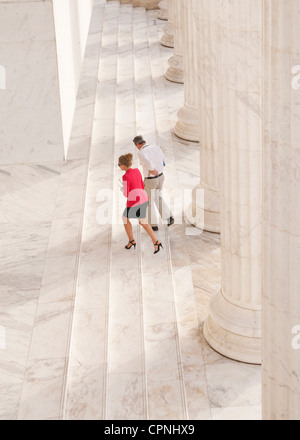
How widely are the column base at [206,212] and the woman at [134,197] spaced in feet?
5.13

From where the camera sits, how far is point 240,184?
11.3 metres

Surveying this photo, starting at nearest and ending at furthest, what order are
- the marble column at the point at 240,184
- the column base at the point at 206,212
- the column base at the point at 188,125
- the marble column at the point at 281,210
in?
the marble column at the point at 281,210, the marble column at the point at 240,184, the column base at the point at 206,212, the column base at the point at 188,125

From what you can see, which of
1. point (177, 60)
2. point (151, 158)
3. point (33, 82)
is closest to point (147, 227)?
point (151, 158)

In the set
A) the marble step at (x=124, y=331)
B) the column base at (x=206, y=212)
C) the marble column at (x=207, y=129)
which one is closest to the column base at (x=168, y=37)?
the marble step at (x=124, y=331)

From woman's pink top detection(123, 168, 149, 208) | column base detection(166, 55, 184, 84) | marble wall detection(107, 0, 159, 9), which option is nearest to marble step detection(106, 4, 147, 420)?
woman's pink top detection(123, 168, 149, 208)

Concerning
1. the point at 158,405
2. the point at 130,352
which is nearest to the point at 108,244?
the point at 130,352

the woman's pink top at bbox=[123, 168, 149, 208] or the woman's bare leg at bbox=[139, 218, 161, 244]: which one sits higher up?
the woman's pink top at bbox=[123, 168, 149, 208]

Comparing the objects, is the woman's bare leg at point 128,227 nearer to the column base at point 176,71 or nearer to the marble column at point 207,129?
the marble column at point 207,129

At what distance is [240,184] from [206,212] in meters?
5.05

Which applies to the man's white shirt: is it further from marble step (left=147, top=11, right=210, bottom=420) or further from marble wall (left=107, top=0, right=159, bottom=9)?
marble wall (left=107, top=0, right=159, bottom=9)

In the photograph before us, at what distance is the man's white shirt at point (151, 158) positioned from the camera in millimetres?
15508

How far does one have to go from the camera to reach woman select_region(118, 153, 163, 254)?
14.7m

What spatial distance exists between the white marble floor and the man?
41 centimetres

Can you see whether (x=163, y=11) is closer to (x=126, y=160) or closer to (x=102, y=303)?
(x=126, y=160)
